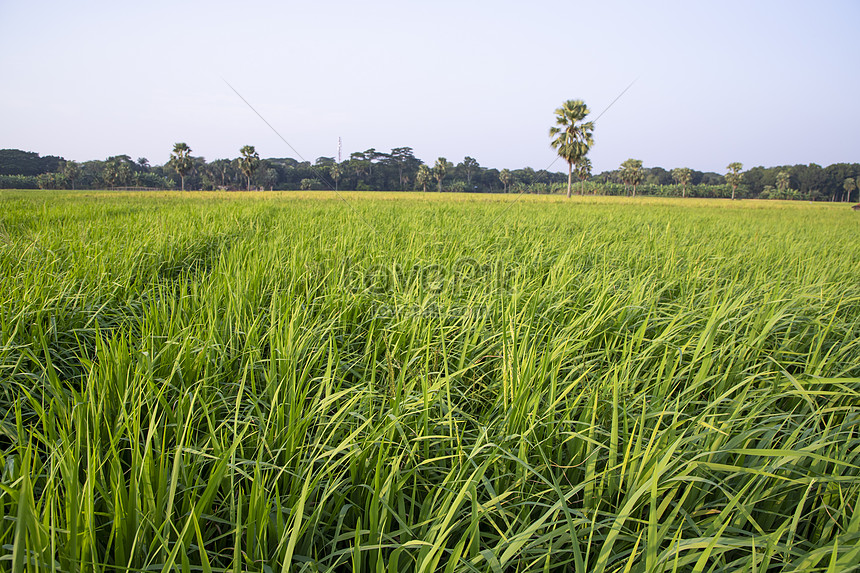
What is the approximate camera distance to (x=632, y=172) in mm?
64312

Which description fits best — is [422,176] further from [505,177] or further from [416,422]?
[416,422]

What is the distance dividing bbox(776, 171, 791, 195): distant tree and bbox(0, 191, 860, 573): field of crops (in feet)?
283

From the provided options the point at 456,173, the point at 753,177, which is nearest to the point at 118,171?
the point at 456,173

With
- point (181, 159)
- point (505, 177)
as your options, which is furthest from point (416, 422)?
point (505, 177)

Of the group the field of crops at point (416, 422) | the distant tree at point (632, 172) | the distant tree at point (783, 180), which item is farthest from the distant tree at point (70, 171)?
the distant tree at point (783, 180)

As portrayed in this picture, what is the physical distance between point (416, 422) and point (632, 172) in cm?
7390

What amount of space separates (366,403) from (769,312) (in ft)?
6.95

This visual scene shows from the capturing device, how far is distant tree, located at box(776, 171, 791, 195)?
66438mm

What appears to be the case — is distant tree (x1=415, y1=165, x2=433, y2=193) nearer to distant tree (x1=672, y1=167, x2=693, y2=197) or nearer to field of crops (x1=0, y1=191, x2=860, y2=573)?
distant tree (x1=672, y1=167, x2=693, y2=197)

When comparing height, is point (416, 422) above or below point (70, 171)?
below

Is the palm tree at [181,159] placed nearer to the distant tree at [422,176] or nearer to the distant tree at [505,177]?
the distant tree at [422,176]

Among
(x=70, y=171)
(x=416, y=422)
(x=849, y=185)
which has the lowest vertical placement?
(x=416, y=422)

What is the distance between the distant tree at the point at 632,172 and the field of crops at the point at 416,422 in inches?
2706

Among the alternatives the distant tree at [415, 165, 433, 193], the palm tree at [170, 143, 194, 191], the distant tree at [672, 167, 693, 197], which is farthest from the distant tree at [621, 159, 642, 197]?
the palm tree at [170, 143, 194, 191]
